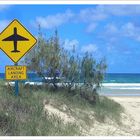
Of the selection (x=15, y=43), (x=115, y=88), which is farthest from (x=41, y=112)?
(x=115, y=88)

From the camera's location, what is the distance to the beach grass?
12531 millimetres

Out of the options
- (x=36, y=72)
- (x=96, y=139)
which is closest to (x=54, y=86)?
(x=36, y=72)

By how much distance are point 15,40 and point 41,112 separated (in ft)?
8.13

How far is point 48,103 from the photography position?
20.2 meters

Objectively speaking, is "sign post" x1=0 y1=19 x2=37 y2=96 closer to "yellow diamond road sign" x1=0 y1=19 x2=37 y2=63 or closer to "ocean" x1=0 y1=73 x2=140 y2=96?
"yellow diamond road sign" x1=0 y1=19 x2=37 y2=63

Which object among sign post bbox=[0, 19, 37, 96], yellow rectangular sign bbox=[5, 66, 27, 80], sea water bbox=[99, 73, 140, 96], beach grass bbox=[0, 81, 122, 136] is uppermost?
sign post bbox=[0, 19, 37, 96]

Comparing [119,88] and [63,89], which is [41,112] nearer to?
[63,89]

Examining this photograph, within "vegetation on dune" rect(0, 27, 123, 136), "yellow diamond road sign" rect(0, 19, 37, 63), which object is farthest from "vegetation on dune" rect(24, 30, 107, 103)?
"yellow diamond road sign" rect(0, 19, 37, 63)

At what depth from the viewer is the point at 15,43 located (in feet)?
49.1

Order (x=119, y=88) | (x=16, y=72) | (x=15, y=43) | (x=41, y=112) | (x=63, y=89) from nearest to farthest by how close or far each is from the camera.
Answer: (x=16, y=72) < (x=15, y=43) < (x=41, y=112) < (x=63, y=89) < (x=119, y=88)

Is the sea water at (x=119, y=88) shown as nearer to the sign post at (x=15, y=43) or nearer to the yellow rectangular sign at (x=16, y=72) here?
the sign post at (x=15, y=43)

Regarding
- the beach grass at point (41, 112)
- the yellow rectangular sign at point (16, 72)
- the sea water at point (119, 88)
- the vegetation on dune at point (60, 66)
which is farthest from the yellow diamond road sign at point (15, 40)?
the sea water at point (119, 88)
